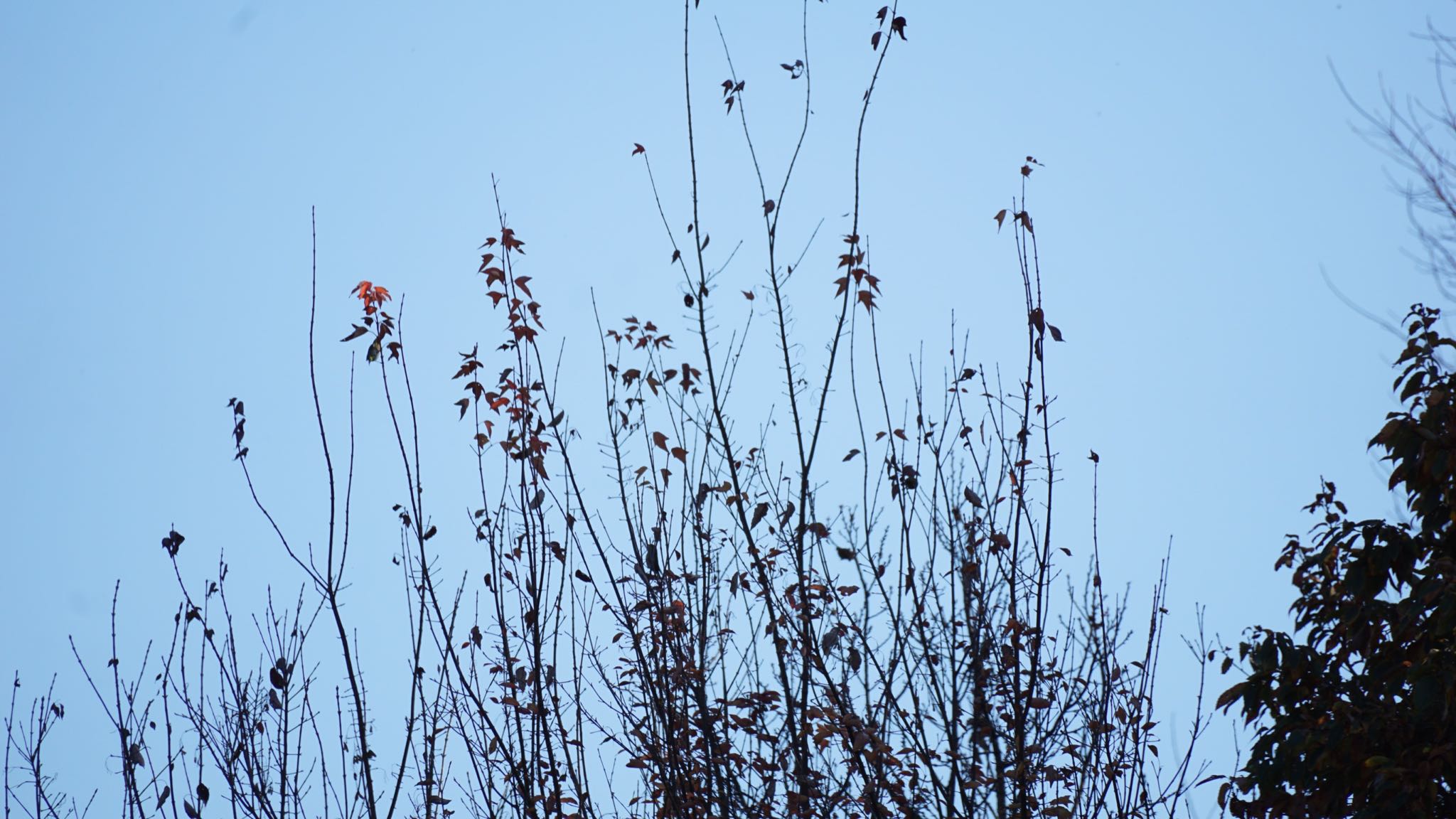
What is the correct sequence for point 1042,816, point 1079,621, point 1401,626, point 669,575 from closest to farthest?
point 1401,626
point 1042,816
point 669,575
point 1079,621

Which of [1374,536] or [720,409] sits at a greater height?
[720,409]

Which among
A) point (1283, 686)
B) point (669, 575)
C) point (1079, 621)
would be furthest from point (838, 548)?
point (1283, 686)

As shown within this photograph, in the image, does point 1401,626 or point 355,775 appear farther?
point 355,775

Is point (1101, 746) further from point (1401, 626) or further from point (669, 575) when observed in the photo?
point (669, 575)

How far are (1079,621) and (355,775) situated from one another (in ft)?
11.6

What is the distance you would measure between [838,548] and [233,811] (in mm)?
2845

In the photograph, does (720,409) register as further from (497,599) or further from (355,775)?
(355,775)

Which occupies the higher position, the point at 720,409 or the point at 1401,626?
the point at 720,409

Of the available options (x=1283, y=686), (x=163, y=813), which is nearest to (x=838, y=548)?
(x=1283, y=686)

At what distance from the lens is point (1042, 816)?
4715 mm

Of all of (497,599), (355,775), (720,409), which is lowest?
(355,775)

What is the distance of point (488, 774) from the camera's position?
4922mm

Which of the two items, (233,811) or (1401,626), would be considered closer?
(1401,626)

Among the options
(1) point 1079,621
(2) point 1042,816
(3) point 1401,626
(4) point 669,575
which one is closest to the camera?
(3) point 1401,626
